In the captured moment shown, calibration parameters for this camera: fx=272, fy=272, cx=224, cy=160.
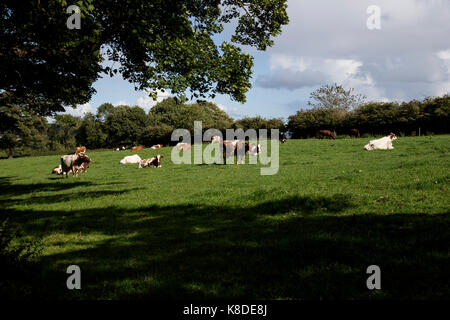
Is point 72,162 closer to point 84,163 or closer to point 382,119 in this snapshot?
point 84,163

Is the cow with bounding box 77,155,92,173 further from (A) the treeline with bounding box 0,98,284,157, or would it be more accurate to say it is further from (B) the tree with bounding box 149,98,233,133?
(B) the tree with bounding box 149,98,233,133

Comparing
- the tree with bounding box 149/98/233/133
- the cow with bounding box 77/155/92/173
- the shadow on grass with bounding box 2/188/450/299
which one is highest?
the tree with bounding box 149/98/233/133

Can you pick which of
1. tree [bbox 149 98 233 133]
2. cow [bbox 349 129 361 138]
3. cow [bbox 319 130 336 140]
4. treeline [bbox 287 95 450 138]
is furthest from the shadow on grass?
tree [bbox 149 98 233 133]

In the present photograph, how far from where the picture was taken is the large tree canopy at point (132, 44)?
8898 millimetres

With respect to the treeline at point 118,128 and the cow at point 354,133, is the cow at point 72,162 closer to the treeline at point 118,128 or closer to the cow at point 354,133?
the cow at point 354,133

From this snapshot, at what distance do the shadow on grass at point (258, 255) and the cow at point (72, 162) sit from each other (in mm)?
15541

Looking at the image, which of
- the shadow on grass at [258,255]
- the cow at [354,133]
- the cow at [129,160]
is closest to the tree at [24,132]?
the cow at [129,160]

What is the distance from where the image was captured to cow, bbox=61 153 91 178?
72.5ft

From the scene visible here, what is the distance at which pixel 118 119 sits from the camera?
98.4 meters

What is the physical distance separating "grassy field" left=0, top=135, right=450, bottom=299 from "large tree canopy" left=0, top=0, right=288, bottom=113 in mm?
5036
